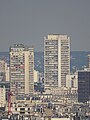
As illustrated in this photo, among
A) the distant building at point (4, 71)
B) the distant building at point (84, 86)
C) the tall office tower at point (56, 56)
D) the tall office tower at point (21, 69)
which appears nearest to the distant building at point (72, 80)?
the tall office tower at point (56, 56)

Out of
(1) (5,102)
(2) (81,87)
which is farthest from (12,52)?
(1) (5,102)

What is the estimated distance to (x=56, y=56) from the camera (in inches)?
6314

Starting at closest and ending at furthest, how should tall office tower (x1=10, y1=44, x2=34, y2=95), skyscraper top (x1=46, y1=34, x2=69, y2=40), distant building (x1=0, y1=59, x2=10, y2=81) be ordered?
tall office tower (x1=10, y1=44, x2=34, y2=95)
skyscraper top (x1=46, y1=34, x2=69, y2=40)
distant building (x1=0, y1=59, x2=10, y2=81)

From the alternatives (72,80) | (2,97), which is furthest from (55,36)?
(2,97)

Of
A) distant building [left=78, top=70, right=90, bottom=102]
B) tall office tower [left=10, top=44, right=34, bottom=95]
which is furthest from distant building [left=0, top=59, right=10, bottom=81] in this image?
distant building [left=78, top=70, right=90, bottom=102]

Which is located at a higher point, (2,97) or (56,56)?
(56,56)

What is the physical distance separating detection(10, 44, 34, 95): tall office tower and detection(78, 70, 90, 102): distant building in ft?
31.1

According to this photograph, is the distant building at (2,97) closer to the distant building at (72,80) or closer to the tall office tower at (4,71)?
the distant building at (72,80)

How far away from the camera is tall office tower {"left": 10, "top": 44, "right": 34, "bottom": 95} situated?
151 m

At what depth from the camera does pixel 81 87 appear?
13938cm

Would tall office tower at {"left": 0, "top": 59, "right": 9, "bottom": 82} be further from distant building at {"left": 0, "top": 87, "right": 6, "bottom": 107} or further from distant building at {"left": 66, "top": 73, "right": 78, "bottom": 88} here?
distant building at {"left": 0, "top": 87, "right": 6, "bottom": 107}

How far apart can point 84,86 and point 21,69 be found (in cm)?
1877

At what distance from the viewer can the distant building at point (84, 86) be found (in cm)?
13400

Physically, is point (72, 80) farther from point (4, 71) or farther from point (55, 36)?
point (4, 71)
